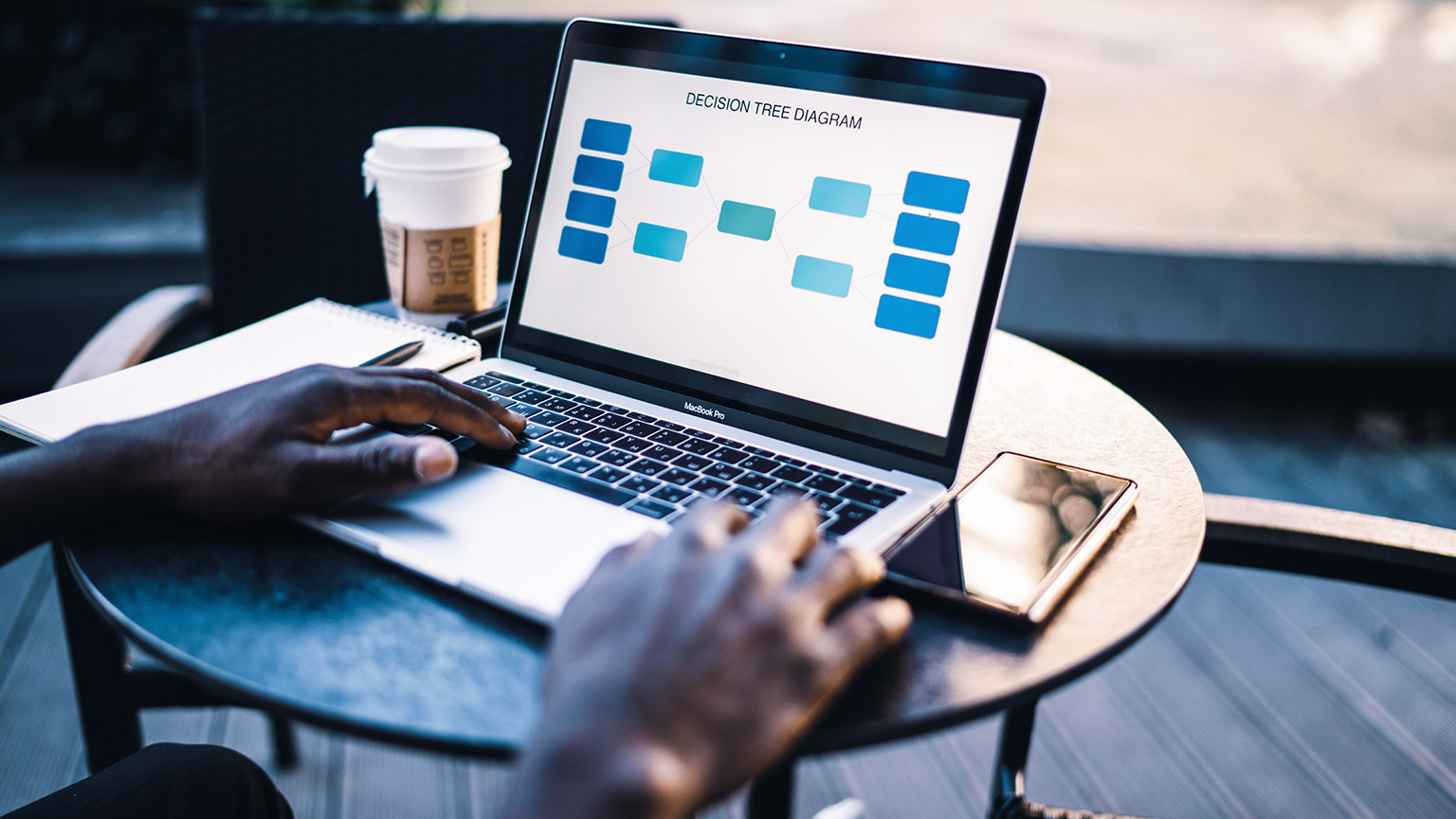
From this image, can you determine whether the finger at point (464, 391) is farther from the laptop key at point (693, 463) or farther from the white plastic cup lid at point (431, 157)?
the white plastic cup lid at point (431, 157)

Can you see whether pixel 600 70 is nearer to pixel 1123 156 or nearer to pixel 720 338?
pixel 720 338

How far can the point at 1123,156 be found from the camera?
357 cm

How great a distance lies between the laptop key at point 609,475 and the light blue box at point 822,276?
0.68 feet

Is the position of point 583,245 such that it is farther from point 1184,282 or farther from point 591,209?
point 1184,282

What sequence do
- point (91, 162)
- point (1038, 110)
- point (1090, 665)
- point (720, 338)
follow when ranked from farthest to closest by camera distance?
point (91, 162)
point (720, 338)
point (1038, 110)
point (1090, 665)

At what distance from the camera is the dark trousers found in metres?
0.66

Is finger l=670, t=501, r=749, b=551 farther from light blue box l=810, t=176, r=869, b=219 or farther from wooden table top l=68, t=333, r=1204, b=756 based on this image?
light blue box l=810, t=176, r=869, b=219

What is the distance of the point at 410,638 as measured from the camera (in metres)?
0.52

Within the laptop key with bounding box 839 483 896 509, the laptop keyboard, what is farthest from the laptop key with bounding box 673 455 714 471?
the laptop key with bounding box 839 483 896 509

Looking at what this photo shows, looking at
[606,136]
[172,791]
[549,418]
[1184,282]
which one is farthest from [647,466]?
[1184,282]

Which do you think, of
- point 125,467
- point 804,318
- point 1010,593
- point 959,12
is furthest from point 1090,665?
point 959,12

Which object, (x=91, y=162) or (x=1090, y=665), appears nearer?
(x=1090, y=665)

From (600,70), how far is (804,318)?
30 cm

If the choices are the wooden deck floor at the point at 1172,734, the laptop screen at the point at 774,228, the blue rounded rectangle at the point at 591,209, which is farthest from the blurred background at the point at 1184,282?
the blue rounded rectangle at the point at 591,209
